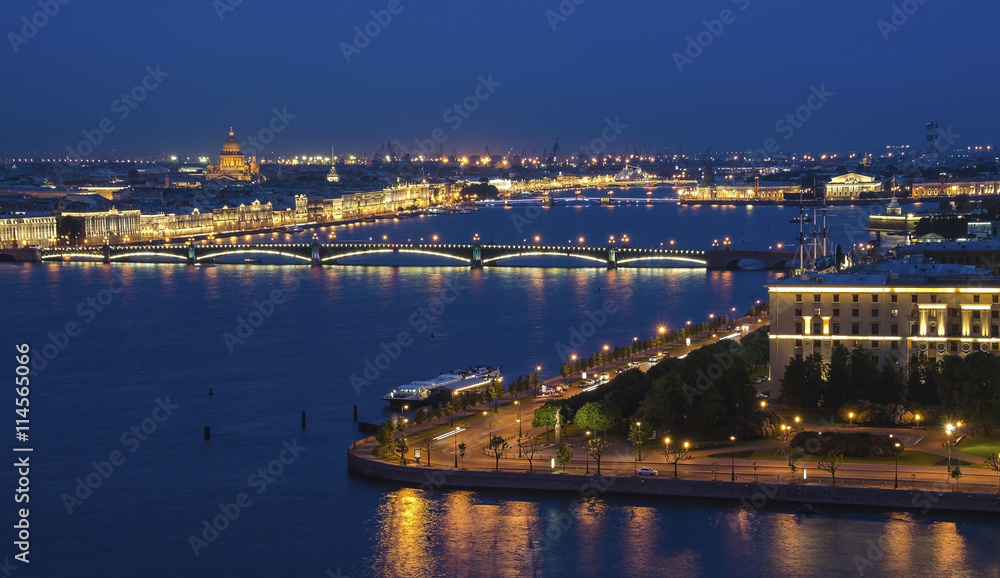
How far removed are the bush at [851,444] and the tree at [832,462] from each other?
237 millimetres

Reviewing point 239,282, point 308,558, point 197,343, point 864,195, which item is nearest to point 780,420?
point 308,558

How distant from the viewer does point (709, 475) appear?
491 inches

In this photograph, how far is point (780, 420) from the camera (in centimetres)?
1379

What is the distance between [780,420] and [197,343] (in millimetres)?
11527

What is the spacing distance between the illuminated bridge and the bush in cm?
2054

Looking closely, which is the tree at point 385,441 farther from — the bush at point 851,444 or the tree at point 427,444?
the bush at point 851,444

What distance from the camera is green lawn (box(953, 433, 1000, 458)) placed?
12828 mm

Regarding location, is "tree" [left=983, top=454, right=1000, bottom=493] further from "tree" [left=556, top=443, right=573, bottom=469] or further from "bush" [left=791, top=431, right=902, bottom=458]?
"tree" [left=556, top=443, right=573, bottom=469]

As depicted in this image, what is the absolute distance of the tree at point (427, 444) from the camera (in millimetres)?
13219

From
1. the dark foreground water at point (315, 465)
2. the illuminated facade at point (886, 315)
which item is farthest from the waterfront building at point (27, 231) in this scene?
the illuminated facade at point (886, 315)

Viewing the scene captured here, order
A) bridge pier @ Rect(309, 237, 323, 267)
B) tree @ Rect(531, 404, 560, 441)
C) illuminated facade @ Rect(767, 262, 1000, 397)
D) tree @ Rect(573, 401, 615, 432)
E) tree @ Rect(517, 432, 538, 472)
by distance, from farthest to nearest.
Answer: bridge pier @ Rect(309, 237, 323, 267) < illuminated facade @ Rect(767, 262, 1000, 397) < tree @ Rect(531, 404, 560, 441) < tree @ Rect(573, 401, 615, 432) < tree @ Rect(517, 432, 538, 472)

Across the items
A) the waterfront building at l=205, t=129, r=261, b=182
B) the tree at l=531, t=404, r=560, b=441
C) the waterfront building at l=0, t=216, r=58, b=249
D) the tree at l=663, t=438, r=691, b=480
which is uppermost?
the waterfront building at l=205, t=129, r=261, b=182

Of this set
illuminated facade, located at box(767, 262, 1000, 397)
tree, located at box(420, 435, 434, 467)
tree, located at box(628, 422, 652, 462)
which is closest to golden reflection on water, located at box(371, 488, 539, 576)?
tree, located at box(420, 435, 434, 467)

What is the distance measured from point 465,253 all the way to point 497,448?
78.1ft
